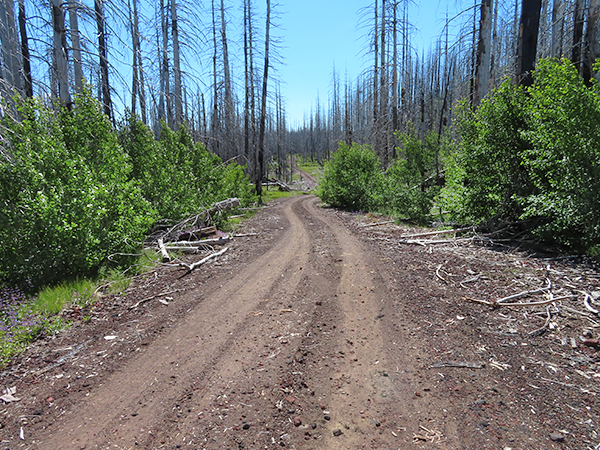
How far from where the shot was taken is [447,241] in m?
7.93

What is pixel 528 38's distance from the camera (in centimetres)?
842

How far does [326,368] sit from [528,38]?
9.96 meters

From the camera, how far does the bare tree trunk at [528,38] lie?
8.28 meters

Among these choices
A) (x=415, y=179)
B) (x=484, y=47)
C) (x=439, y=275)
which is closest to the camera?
(x=439, y=275)

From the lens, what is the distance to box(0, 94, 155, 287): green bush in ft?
18.7

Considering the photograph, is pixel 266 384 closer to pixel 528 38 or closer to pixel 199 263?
pixel 199 263

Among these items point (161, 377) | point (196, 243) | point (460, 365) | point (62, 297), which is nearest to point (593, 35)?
point (460, 365)

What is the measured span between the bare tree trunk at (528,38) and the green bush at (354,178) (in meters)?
7.68

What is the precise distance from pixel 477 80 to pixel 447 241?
6083 mm

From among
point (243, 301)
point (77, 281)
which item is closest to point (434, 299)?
point (243, 301)

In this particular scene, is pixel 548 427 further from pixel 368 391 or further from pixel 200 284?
pixel 200 284

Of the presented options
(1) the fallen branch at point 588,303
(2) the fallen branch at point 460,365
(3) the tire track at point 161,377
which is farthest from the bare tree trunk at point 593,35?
(3) the tire track at point 161,377

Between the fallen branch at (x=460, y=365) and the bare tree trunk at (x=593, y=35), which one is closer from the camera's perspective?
the fallen branch at (x=460, y=365)

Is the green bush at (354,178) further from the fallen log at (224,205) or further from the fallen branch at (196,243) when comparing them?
the fallen branch at (196,243)
